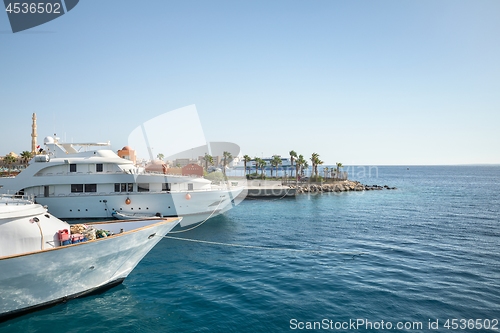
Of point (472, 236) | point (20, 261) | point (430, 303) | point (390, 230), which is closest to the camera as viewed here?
point (20, 261)

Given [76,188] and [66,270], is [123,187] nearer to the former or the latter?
[76,188]

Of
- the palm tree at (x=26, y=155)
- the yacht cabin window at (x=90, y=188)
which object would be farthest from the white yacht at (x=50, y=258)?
the palm tree at (x=26, y=155)

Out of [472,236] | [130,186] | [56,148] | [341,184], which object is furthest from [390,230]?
[341,184]

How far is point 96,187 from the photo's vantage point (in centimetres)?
2702

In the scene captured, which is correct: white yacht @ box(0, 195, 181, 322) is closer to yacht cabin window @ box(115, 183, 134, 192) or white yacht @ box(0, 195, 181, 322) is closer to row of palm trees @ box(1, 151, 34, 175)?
yacht cabin window @ box(115, 183, 134, 192)

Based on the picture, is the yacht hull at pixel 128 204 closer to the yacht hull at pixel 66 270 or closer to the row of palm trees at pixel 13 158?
the yacht hull at pixel 66 270

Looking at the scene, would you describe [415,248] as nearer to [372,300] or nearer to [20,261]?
[372,300]

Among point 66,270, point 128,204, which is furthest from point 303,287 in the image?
point 128,204

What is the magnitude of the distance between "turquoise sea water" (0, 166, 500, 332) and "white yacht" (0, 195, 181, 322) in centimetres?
56

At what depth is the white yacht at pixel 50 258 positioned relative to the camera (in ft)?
32.3

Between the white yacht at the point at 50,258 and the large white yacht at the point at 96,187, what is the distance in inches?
568

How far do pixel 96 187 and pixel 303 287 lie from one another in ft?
70.1

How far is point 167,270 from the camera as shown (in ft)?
50.7

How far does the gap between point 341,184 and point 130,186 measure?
4987 cm
